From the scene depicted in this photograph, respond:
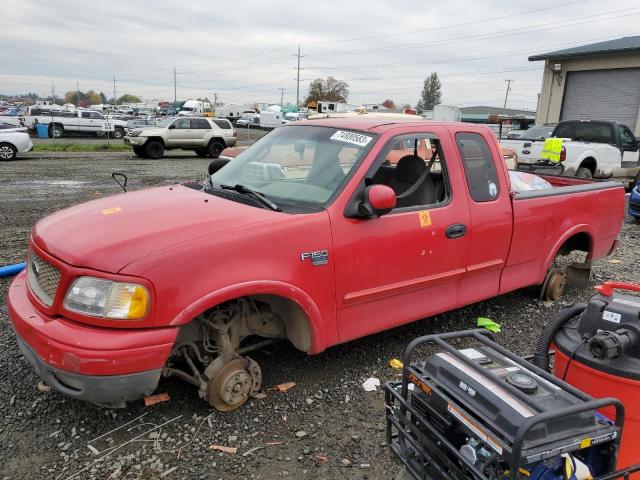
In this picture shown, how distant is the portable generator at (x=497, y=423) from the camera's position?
1.83 metres

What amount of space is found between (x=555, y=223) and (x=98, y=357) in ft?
13.0

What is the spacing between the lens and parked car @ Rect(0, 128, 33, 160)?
55.6 feet

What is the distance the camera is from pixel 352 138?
3.65 meters

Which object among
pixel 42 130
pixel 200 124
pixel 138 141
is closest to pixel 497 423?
pixel 138 141

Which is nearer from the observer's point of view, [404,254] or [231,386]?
[231,386]

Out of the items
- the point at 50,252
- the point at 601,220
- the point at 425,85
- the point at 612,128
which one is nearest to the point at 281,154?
the point at 50,252

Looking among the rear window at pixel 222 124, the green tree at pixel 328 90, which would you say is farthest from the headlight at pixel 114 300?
the green tree at pixel 328 90

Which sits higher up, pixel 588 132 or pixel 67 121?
pixel 588 132

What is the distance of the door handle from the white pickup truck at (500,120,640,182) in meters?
7.24

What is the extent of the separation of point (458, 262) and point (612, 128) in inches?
455

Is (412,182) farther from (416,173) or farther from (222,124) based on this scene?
(222,124)

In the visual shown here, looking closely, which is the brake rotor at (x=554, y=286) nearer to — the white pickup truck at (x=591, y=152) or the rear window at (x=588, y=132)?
the white pickup truck at (x=591, y=152)

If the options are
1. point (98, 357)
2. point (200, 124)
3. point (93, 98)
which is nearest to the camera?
point (98, 357)

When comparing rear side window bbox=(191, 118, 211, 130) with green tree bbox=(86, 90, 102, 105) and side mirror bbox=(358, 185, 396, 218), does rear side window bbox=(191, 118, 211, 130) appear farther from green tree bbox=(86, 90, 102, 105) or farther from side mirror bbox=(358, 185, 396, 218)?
green tree bbox=(86, 90, 102, 105)
